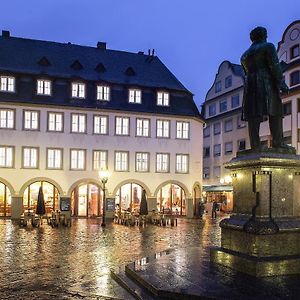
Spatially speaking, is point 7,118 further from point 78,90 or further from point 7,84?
point 78,90

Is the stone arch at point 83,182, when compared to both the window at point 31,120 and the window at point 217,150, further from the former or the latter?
the window at point 217,150

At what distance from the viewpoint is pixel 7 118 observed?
36.8 metres

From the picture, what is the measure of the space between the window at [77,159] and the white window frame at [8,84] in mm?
6637

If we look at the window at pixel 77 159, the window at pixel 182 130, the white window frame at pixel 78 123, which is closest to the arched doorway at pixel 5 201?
the window at pixel 77 159

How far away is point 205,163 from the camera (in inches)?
2277

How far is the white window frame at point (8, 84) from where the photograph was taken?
1459 inches

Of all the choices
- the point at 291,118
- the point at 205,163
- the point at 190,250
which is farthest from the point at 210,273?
the point at 205,163

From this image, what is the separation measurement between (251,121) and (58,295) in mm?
5229

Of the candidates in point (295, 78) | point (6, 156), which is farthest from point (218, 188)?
point (6, 156)

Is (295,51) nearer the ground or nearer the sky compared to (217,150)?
nearer the sky

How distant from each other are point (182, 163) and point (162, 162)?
6.01 ft

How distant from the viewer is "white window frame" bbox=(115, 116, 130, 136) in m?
39.4

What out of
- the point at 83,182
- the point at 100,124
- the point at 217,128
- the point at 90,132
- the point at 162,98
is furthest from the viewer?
the point at 217,128

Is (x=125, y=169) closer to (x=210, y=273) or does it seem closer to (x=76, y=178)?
(x=76, y=178)
